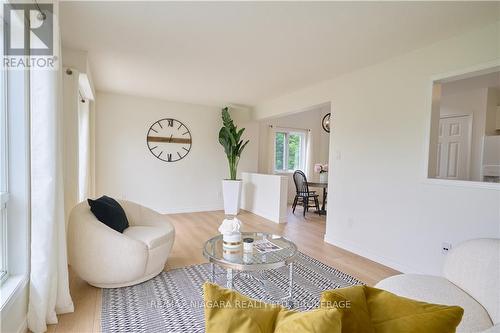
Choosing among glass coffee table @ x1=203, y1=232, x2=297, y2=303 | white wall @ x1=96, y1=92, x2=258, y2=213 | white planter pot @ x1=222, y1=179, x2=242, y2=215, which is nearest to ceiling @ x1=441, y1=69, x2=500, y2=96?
glass coffee table @ x1=203, y1=232, x2=297, y2=303

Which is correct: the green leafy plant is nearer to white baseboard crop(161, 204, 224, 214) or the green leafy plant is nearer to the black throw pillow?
white baseboard crop(161, 204, 224, 214)

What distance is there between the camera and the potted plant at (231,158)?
17.7ft

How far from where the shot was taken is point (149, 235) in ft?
8.11

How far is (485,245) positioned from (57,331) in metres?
2.78

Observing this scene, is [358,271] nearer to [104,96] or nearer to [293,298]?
[293,298]

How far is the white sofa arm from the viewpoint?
217cm

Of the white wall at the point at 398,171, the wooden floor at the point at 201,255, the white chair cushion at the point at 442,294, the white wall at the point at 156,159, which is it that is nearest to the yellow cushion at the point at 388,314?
the white chair cushion at the point at 442,294

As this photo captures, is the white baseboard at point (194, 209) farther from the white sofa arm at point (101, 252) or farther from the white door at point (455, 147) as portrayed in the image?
the white door at point (455, 147)

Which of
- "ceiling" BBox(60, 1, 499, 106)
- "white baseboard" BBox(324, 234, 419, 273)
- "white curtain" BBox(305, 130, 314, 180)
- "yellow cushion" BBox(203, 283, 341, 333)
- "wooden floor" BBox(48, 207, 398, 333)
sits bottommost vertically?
"wooden floor" BBox(48, 207, 398, 333)

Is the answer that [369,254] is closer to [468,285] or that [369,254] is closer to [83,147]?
[468,285]

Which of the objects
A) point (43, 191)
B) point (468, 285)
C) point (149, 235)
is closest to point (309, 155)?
point (149, 235)

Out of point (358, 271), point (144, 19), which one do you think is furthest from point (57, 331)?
point (358, 271)

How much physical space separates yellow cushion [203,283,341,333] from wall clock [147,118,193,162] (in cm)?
485

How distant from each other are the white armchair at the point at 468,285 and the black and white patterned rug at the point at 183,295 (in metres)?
0.77
